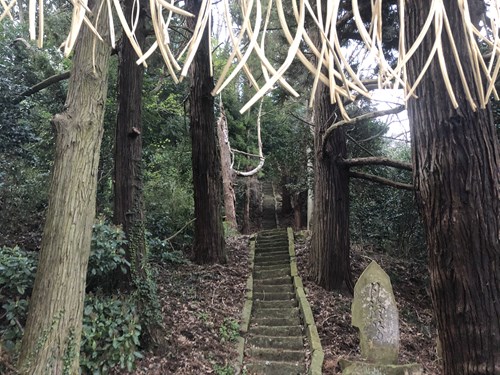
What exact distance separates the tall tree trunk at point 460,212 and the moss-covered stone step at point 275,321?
461 centimetres

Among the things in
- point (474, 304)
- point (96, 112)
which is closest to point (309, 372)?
point (474, 304)

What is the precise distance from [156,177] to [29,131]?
3.59 m

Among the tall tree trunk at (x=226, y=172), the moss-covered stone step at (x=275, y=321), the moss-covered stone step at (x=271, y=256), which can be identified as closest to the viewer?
the moss-covered stone step at (x=275, y=321)

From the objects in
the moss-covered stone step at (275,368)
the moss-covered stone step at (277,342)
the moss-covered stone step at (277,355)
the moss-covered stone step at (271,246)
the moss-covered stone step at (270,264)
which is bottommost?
the moss-covered stone step at (275,368)

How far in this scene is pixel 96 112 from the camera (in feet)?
12.2

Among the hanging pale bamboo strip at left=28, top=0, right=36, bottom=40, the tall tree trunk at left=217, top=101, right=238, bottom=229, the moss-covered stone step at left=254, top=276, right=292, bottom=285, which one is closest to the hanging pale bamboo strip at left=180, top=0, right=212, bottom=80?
the hanging pale bamboo strip at left=28, top=0, right=36, bottom=40

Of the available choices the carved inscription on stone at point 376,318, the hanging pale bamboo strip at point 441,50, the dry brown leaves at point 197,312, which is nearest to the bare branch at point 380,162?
the carved inscription on stone at point 376,318

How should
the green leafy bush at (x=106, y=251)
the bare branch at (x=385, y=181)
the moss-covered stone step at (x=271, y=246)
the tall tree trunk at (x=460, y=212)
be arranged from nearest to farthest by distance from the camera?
1. the tall tree trunk at (x=460, y=212)
2. the green leafy bush at (x=106, y=251)
3. the bare branch at (x=385, y=181)
4. the moss-covered stone step at (x=271, y=246)

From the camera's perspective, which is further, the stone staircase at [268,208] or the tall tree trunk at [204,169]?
the stone staircase at [268,208]

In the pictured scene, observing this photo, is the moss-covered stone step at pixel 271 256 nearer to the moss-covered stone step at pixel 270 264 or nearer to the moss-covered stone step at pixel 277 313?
the moss-covered stone step at pixel 270 264

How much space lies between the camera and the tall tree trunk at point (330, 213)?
295 inches

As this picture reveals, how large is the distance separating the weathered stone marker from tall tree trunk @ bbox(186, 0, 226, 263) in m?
5.01

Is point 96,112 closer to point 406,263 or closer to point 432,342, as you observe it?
point 432,342

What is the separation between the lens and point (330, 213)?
300 inches
